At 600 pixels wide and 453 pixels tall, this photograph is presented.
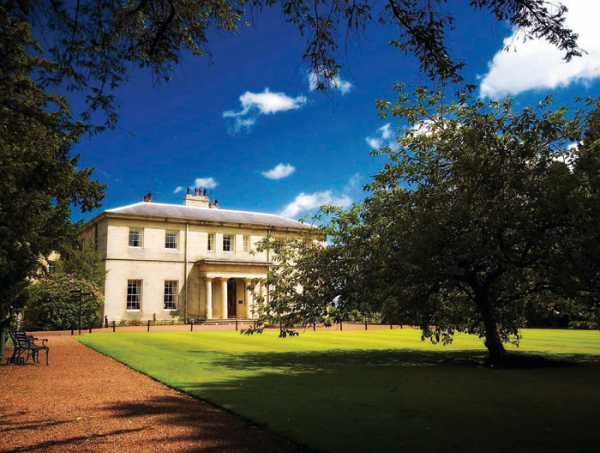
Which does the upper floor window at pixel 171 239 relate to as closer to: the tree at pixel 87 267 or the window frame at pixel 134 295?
the window frame at pixel 134 295

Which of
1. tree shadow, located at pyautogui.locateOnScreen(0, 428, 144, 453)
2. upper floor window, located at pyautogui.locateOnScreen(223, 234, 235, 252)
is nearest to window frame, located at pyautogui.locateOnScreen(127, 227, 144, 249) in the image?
upper floor window, located at pyautogui.locateOnScreen(223, 234, 235, 252)

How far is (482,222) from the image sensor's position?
12.4 m

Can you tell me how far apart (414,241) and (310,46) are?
20.0 feet

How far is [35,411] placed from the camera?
765 centimetres

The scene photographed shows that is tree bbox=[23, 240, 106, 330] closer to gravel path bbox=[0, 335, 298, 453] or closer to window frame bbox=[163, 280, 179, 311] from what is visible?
window frame bbox=[163, 280, 179, 311]

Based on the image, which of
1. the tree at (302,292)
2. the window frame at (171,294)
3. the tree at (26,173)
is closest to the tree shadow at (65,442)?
the tree at (26,173)

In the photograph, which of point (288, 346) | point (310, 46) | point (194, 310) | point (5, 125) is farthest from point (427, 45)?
point (194, 310)

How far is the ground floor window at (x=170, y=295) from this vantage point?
38.7m

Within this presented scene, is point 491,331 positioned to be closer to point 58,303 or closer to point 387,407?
point 387,407

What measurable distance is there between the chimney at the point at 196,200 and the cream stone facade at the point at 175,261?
Answer: 177cm

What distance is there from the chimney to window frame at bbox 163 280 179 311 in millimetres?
9017

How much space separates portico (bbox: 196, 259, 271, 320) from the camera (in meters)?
39.2

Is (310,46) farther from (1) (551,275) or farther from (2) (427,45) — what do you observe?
(1) (551,275)

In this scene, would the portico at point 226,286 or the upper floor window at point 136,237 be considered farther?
the portico at point 226,286
